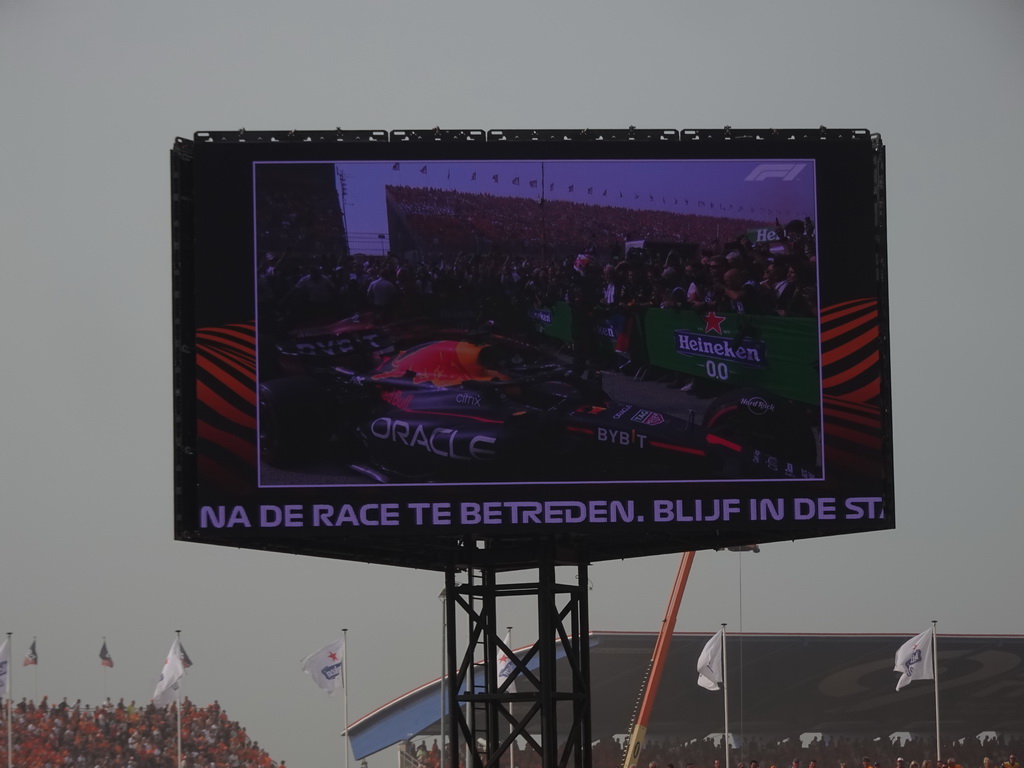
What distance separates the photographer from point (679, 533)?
63.7ft

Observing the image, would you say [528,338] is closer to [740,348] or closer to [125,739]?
[740,348]

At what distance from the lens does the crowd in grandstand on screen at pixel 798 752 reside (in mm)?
48719

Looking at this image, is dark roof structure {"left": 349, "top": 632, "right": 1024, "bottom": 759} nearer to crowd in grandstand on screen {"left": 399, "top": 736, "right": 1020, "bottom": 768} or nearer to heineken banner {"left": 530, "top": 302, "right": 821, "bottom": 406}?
crowd in grandstand on screen {"left": 399, "top": 736, "right": 1020, "bottom": 768}

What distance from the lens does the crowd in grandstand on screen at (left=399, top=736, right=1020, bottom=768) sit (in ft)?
160

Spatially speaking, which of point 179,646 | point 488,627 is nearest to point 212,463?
point 488,627

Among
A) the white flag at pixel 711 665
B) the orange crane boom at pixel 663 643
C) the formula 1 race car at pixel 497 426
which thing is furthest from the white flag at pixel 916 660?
the formula 1 race car at pixel 497 426

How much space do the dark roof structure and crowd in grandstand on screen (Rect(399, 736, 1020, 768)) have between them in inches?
18.2

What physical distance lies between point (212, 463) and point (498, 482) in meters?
3.24

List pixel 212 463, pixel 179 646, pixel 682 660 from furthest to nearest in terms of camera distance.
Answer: pixel 682 660 → pixel 179 646 → pixel 212 463

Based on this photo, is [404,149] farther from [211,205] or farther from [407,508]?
[407,508]

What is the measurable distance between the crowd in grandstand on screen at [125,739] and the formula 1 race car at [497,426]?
32506mm

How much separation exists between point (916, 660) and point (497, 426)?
22404 millimetres

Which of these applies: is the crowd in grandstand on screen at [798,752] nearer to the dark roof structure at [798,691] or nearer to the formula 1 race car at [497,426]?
the dark roof structure at [798,691]

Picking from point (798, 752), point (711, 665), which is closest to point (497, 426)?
point (711, 665)
